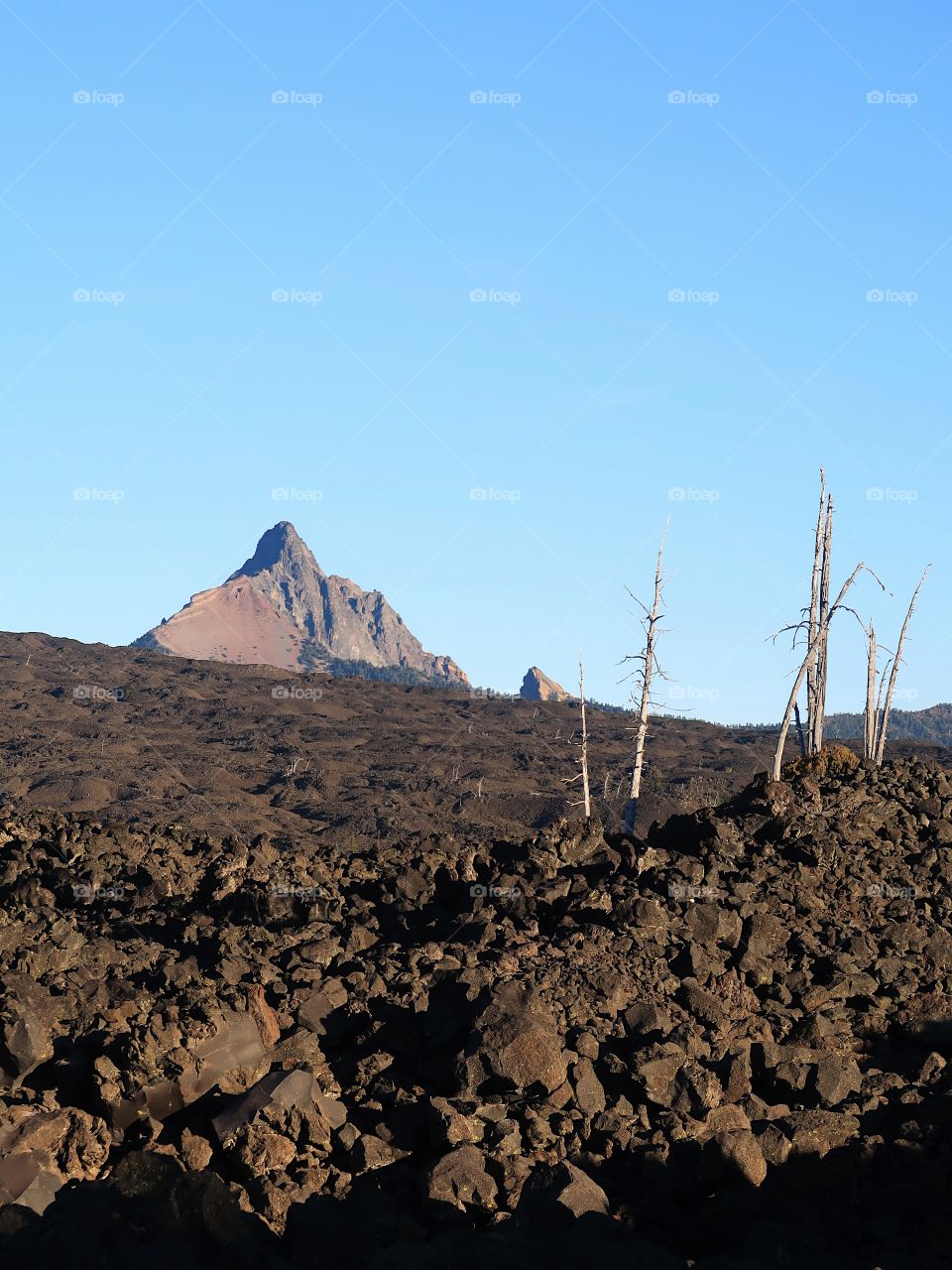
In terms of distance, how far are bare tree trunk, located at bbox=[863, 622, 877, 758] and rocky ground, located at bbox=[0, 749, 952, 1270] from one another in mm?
13473

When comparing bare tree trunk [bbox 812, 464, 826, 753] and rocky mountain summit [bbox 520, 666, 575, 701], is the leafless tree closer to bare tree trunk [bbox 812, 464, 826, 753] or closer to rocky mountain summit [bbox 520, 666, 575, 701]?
bare tree trunk [bbox 812, 464, 826, 753]

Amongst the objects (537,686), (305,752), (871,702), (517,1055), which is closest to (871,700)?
(871,702)

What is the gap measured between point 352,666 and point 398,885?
6856 inches

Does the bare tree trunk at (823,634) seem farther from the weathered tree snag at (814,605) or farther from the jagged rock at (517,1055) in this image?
the jagged rock at (517,1055)

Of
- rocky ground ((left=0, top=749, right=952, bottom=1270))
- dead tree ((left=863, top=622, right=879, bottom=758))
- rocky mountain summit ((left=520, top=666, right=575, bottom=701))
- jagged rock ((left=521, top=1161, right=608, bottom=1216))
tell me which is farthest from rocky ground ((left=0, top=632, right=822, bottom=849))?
rocky mountain summit ((left=520, top=666, right=575, bottom=701))

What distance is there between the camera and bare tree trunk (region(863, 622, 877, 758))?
34.8 metres

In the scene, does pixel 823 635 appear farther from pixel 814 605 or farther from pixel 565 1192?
pixel 565 1192

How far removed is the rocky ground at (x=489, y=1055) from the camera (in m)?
12.4

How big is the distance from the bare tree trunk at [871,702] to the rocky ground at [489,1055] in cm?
1347

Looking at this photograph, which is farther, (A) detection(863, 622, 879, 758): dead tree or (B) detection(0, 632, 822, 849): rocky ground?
(B) detection(0, 632, 822, 849): rocky ground

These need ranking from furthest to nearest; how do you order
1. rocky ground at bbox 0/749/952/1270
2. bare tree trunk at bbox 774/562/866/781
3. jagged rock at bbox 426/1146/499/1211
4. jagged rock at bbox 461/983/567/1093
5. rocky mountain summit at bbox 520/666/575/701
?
1. rocky mountain summit at bbox 520/666/575/701
2. bare tree trunk at bbox 774/562/866/781
3. jagged rock at bbox 461/983/567/1093
4. jagged rock at bbox 426/1146/499/1211
5. rocky ground at bbox 0/749/952/1270

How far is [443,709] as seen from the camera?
10144 centimetres

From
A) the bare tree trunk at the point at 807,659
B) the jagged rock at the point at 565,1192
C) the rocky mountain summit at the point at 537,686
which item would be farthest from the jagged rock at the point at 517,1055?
the rocky mountain summit at the point at 537,686

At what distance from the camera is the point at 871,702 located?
119 ft
